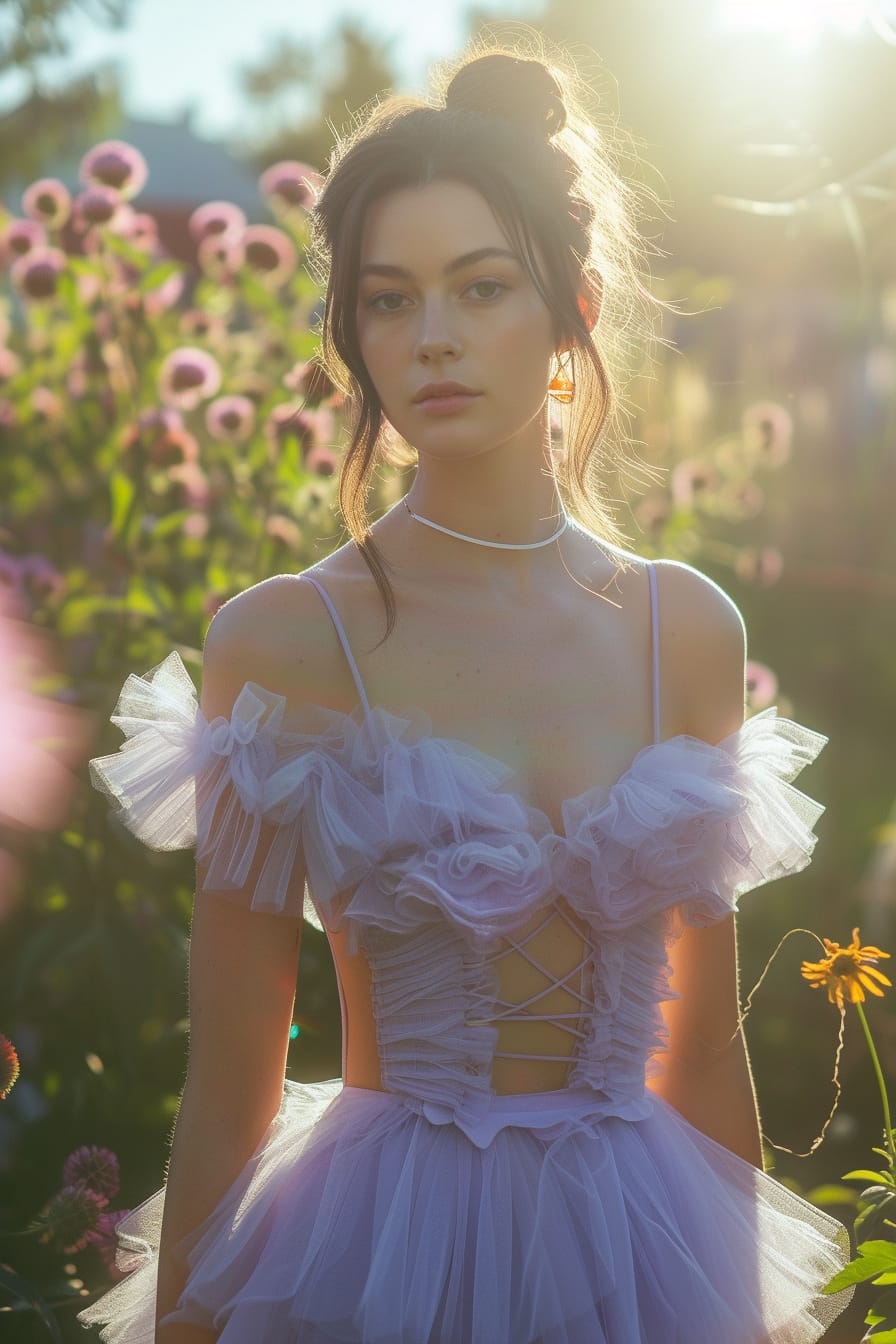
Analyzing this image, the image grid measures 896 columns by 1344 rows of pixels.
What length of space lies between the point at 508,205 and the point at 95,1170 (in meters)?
1.37

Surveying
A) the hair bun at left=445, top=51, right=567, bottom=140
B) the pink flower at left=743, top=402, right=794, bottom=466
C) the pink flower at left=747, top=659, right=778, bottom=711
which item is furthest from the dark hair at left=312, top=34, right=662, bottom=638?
the pink flower at left=743, top=402, right=794, bottom=466

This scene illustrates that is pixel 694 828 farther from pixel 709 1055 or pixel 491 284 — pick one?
pixel 491 284

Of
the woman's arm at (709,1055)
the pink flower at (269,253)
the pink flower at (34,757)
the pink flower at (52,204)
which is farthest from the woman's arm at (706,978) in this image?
the pink flower at (52,204)

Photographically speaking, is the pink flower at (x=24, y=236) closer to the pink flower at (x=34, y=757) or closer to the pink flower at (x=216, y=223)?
the pink flower at (x=216, y=223)

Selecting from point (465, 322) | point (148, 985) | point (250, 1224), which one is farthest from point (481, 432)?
point (148, 985)

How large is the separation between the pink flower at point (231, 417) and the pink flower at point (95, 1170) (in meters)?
1.60

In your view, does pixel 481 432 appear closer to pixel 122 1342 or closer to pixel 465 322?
pixel 465 322

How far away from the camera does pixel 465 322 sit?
159 centimetres

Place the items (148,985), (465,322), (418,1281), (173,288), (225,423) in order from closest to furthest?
(418,1281), (465,322), (148,985), (225,423), (173,288)

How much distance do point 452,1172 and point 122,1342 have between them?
0.44 metres

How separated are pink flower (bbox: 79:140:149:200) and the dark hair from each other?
158 centimetres

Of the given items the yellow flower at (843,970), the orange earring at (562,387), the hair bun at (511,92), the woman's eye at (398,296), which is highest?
the hair bun at (511,92)

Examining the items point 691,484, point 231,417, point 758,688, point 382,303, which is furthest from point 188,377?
point 382,303

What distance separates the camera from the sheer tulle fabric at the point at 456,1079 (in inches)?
58.9
